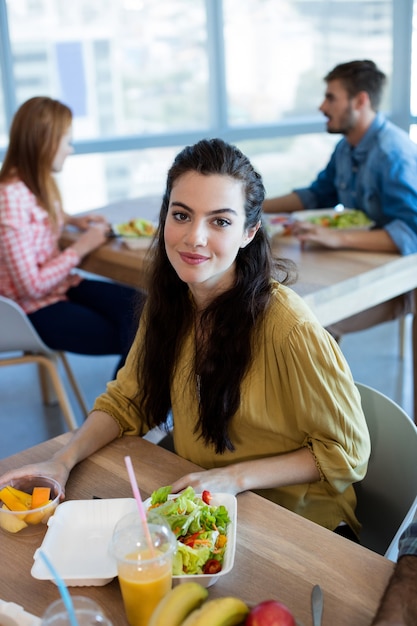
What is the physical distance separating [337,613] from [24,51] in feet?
13.7

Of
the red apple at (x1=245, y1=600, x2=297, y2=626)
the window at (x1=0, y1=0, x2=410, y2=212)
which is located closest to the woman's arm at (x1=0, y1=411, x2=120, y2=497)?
the red apple at (x1=245, y1=600, x2=297, y2=626)

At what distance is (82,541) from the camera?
1182 mm

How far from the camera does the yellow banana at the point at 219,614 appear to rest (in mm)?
832

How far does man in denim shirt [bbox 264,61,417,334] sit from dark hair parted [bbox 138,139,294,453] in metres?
1.00

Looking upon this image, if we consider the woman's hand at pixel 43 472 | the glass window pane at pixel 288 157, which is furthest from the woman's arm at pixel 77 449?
the glass window pane at pixel 288 157

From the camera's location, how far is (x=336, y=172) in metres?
2.96

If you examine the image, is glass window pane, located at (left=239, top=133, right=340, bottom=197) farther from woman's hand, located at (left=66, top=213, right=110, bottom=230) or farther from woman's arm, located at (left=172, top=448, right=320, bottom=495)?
woman's arm, located at (left=172, top=448, right=320, bottom=495)

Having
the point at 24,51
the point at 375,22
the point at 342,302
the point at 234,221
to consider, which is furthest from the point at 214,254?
the point at 375,22

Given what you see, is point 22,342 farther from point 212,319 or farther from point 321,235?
point 212,319

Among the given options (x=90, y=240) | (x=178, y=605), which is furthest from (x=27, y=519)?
(x=90, y=240)

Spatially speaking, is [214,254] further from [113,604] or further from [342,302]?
[342,302]

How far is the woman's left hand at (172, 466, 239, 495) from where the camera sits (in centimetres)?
124

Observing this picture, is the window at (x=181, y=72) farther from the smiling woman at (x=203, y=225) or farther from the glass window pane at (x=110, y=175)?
the smiling woman at (x=203, y=225)

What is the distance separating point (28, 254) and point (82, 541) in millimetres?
1548
